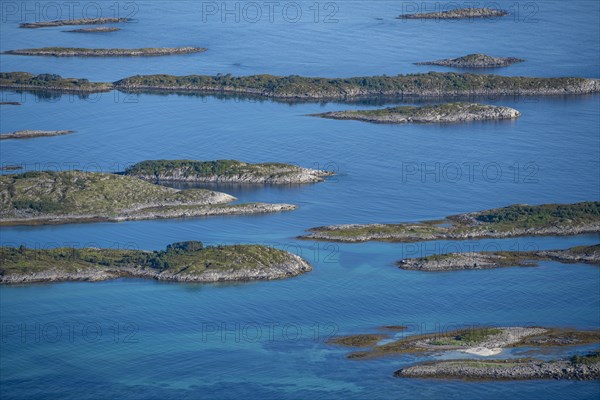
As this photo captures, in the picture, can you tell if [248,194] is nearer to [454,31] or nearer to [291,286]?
[291,286]

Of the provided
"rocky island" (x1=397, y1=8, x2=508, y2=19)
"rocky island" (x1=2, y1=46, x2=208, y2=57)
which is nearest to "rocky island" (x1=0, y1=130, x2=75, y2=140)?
"rocky island" (x1=2, y1=46, x2=208, y2=57)

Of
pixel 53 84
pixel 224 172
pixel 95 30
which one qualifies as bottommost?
pixel 224 172

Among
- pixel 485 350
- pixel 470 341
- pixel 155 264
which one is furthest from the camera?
pixel 155 264

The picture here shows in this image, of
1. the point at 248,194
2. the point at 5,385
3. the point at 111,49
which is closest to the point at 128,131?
the point at 248,194

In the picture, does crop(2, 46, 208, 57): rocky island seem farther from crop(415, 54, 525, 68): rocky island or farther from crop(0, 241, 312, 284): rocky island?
crop(0, 241, 312, 284): rocky island

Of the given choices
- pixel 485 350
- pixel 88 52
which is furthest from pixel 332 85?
pixel 485 350

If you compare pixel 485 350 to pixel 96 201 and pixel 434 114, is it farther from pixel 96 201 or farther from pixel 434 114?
pixel 434 114

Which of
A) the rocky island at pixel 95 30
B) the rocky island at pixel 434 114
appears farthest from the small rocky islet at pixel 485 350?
the rocky island at pixel 95 30
